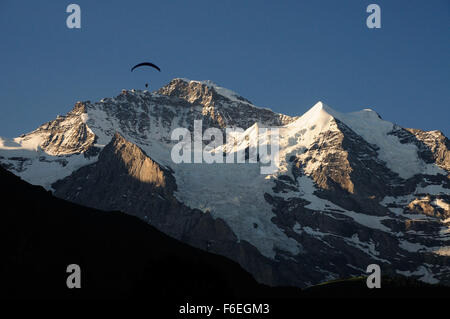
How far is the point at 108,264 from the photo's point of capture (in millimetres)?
173375

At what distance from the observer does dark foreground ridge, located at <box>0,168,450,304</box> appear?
139 meters

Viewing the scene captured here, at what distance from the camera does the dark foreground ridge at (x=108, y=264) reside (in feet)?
457

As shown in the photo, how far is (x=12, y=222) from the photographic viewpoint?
168 meters

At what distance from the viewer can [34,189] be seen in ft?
607

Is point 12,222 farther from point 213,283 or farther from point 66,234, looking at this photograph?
point 213,283
